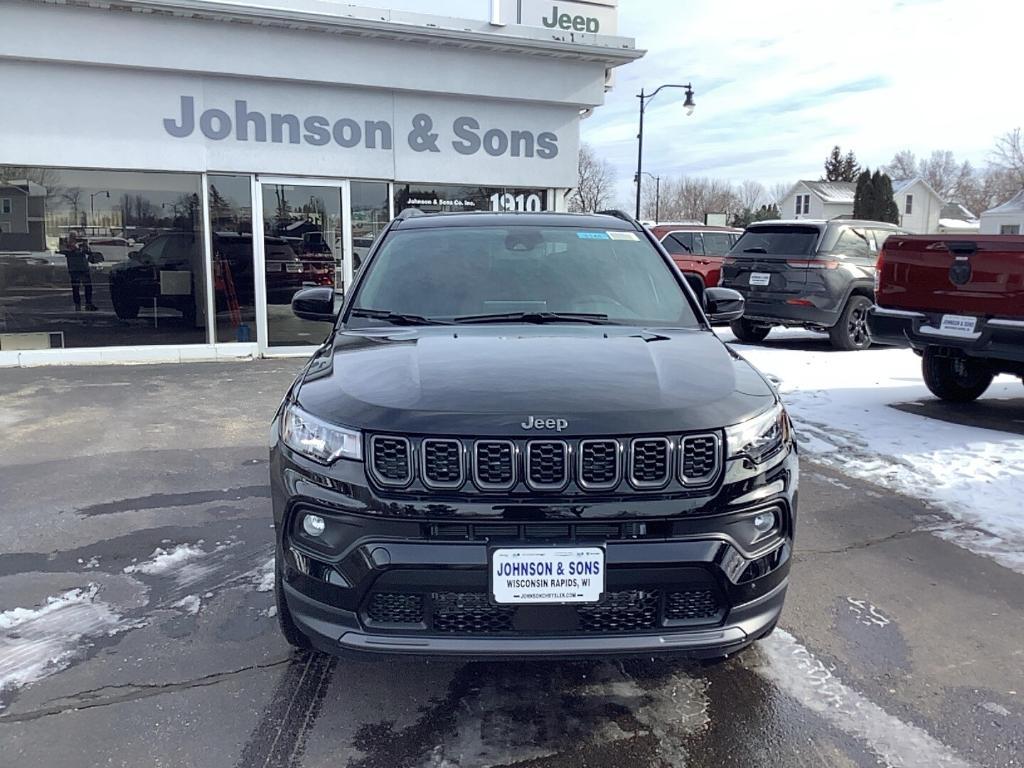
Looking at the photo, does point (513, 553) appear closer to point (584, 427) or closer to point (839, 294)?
point (584, 427)

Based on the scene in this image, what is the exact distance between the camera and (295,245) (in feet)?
36.9

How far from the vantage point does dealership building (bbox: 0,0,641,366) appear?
32.7ft

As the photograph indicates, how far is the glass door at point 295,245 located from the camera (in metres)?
11.0

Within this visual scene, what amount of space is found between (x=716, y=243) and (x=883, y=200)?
1638 inches

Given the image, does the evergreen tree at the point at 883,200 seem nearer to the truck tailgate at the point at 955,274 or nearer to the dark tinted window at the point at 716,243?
the dark tinted window at the point at 716,243

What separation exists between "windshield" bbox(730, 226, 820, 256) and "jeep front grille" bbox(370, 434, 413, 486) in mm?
10435

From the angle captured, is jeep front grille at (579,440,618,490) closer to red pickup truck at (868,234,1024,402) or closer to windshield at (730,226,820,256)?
Answer: red pickup truck at (868,234,1024,402)

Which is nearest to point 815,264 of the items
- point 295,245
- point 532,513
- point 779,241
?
point 779,241

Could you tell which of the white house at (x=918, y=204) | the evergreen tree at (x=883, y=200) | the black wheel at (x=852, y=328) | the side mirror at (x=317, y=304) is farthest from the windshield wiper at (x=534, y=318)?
the white house at (x=918, y=204)

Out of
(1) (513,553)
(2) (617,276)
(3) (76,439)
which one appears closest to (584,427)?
(1) (513,553)

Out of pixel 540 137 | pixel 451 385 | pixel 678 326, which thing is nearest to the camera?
pixel 451 385

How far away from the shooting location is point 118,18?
387 inches

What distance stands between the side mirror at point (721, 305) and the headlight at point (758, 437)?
5.57ft

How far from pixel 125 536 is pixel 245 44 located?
25.8 ft
